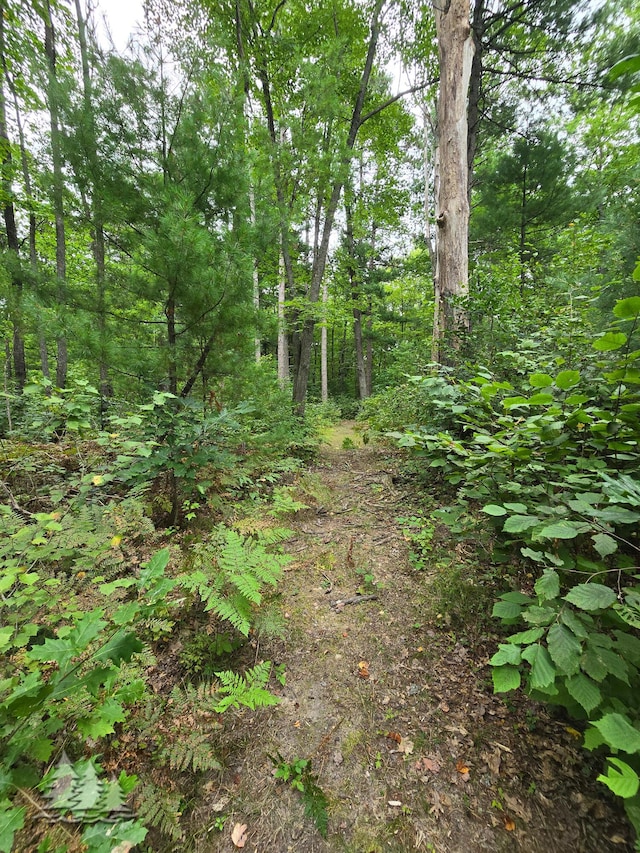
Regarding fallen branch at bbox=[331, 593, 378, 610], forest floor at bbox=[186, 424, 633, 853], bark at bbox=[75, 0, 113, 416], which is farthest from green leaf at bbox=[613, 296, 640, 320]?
bark at bbox=[75, 0, 113, 416]

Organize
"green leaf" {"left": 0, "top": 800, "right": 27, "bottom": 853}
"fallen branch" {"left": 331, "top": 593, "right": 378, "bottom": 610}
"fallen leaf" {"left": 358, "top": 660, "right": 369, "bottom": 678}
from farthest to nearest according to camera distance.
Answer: "fallen branch" {"left": 331, "top": 593, "right": 378, "bottom": 610}
"fallen leaf" {"left": 358, "top": 660, "right": 369, "bottom": 678}
"green leaf" {"left": 0, "top": 800, "right": 27, "bottom": 853}

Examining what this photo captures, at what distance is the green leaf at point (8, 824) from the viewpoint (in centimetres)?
85

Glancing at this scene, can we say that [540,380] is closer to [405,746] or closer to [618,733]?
[618,733]

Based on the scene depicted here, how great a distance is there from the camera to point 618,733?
2.93ft

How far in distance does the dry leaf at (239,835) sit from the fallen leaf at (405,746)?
30.6 inches

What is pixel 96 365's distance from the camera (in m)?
3.38

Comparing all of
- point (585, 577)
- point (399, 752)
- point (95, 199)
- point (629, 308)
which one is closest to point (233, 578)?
point (399, 752)

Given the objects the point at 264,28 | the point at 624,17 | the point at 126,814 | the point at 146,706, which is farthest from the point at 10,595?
the point at 264,28

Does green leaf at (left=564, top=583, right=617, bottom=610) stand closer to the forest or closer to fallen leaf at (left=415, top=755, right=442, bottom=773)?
the forest

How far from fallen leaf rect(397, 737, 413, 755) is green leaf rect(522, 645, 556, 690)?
3.43 ft

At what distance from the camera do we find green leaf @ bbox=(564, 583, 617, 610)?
3.32ft

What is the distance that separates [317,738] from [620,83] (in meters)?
9.06

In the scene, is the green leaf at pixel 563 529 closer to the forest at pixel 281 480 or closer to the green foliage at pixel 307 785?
the forest at pixel 281 480

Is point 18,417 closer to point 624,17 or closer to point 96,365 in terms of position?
point 96,365
